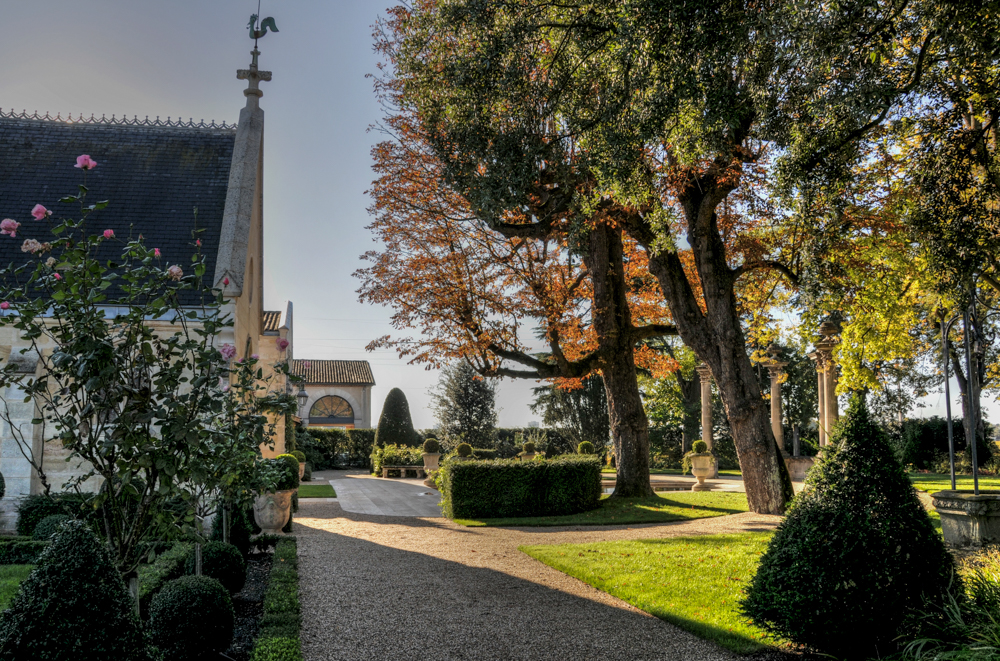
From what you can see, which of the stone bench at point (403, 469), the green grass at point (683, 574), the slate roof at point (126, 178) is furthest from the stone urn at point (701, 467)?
the slate roof at point (126, 178)

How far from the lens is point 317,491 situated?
19578mm

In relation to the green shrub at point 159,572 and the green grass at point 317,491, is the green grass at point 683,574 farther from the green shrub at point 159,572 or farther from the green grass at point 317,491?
the green grass at point 317,491

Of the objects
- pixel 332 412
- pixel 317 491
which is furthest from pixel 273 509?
pixel 332 412

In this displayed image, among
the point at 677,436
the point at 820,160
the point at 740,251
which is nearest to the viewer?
the point at 820,160

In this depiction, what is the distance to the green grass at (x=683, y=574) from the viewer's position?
Answer: 5.58m

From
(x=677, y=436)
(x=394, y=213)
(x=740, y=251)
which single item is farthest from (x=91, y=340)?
(x=677, y=436)

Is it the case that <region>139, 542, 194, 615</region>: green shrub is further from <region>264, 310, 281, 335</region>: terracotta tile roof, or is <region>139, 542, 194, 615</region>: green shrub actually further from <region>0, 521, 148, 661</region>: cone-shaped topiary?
<region>264, 310, 281, 335</region>: terracotta tile roof

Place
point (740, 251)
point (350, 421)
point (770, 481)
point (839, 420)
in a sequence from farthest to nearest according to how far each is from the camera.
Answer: point (350, 421) → point (740, 251) → point (770, 481) → point (839, 420)

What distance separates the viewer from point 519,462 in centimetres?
1420

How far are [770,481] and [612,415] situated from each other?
410 centimetres

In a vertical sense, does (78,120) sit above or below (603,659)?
above

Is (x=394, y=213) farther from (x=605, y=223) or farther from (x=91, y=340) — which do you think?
(x=91, y=340)

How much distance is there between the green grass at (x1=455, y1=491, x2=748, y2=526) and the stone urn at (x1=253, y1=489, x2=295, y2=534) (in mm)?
3723

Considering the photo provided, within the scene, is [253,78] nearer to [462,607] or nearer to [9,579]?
[9,579]
